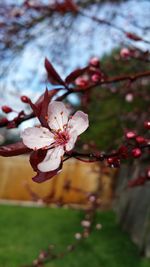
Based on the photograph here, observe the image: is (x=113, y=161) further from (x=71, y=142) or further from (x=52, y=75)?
(x=52, y=75)

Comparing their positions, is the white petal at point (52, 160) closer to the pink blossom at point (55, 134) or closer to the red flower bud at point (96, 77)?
the pink blossom at point (55, 134)

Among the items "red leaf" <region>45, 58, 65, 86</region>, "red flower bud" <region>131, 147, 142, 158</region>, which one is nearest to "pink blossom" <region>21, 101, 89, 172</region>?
"red flower bud" <region>131, 147, 142, 158</region>

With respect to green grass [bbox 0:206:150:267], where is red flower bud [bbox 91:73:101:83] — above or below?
above

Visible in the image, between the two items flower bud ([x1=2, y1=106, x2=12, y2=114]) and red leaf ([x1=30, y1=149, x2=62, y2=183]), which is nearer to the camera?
red leaf ([x1=30, y1=149, x2=62, y2=183])

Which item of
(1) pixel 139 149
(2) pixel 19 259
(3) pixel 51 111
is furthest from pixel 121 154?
(2) pixel 19 259

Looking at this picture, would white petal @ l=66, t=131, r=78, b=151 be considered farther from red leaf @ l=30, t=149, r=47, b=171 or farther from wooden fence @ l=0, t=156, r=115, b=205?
wooden fence @ l=0, t=156, r=115, b=205
